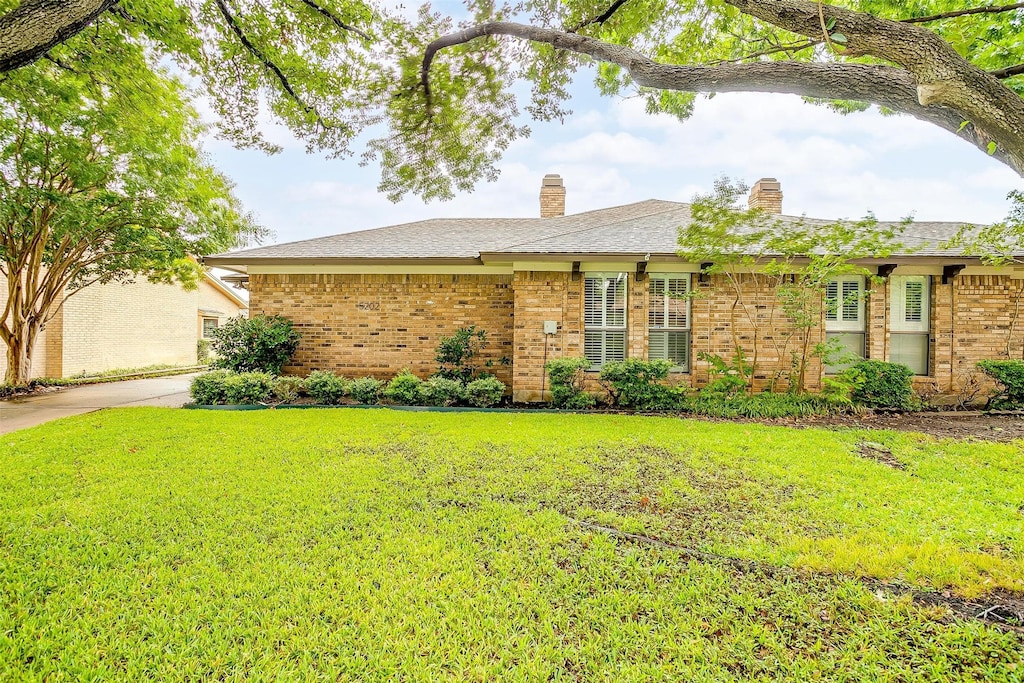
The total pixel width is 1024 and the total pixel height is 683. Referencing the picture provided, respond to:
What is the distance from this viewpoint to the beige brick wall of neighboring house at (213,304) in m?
20.2

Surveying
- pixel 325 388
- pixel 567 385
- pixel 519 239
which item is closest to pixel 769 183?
pixel 519 239

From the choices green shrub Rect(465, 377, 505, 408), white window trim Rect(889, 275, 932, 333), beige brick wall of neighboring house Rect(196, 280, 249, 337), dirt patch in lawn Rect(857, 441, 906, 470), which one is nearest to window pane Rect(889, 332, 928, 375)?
white window trim Rect(889, 275, 932, 333)

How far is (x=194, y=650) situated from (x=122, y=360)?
19033 millimetres

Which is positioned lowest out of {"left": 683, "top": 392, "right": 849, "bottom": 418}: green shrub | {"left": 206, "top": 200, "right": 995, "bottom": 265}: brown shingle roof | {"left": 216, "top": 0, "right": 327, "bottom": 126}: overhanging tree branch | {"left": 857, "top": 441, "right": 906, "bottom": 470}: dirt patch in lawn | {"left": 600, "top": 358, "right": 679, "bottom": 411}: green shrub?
{"left": 857, "top": 441, "right": 906, "bottom": 470}: dirt patch in lawn

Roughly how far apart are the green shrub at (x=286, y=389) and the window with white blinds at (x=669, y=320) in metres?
7.45

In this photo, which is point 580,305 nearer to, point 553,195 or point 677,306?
point 677,306

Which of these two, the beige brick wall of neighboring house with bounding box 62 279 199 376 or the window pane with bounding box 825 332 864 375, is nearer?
the window pane with bounding box 825 332 864 375

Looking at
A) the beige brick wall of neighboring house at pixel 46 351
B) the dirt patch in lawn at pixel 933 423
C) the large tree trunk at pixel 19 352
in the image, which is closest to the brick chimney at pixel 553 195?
the dirt patch in lawn at pixel 933 423

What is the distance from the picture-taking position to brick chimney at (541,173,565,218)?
13.4 m

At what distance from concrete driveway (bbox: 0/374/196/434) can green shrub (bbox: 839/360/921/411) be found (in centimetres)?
1342

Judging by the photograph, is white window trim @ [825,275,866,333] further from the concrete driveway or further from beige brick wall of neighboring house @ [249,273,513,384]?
the concrete driveway

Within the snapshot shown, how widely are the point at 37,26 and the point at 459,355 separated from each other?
7.20 m

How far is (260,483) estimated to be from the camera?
4.12 metres

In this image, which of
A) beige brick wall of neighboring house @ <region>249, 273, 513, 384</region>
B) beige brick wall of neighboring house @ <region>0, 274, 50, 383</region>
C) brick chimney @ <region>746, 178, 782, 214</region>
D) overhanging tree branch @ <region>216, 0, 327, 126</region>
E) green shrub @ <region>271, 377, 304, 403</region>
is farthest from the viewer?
beige brick wall of neighboring house @ <region>0, 274, 50, 383</region>
